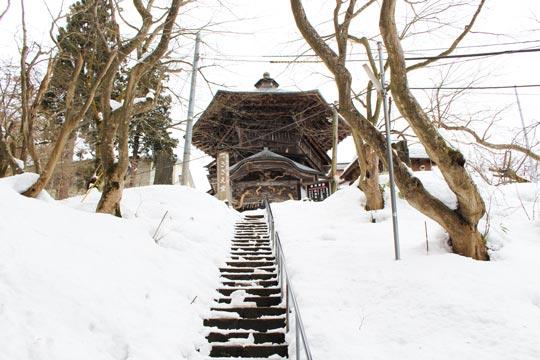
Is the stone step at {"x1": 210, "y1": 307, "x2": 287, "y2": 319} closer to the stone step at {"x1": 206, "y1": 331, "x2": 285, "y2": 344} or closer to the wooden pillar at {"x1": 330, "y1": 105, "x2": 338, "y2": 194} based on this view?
the stone step at {"x1": 206, "y1": 331, "x2": 285, "y2": 344}

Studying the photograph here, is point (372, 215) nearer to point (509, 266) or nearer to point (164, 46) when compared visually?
point (509, 266)

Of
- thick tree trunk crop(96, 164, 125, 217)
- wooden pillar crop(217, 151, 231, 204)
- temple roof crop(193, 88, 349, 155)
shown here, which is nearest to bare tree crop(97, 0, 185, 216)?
thick tree trunk crop(96, 164, 125, 217)

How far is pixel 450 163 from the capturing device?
18.4ft

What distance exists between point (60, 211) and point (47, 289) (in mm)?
2518

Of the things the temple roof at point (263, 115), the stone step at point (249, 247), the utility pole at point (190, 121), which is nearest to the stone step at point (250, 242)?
the stone step at point (249, 247)

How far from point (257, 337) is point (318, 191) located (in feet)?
51.3

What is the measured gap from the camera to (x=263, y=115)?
19.3m

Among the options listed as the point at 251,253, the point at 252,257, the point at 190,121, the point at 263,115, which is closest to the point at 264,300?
the point at 252,257

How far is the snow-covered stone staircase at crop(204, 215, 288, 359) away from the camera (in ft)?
15.3

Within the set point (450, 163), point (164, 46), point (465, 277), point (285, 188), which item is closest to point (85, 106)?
point (164, 46)

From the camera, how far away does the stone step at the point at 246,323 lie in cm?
523

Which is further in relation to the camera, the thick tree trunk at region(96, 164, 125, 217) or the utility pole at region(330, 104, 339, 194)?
the utility pole at region(330, 104, 339, 194)

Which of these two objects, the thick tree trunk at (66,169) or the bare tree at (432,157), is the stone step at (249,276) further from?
the thick tree trunk at (66,169)

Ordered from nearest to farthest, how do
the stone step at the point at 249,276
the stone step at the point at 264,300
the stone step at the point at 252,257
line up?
the stone step at the point at 264,300, the stone step at the point at 249,276, the stone step at the point at 252,257
